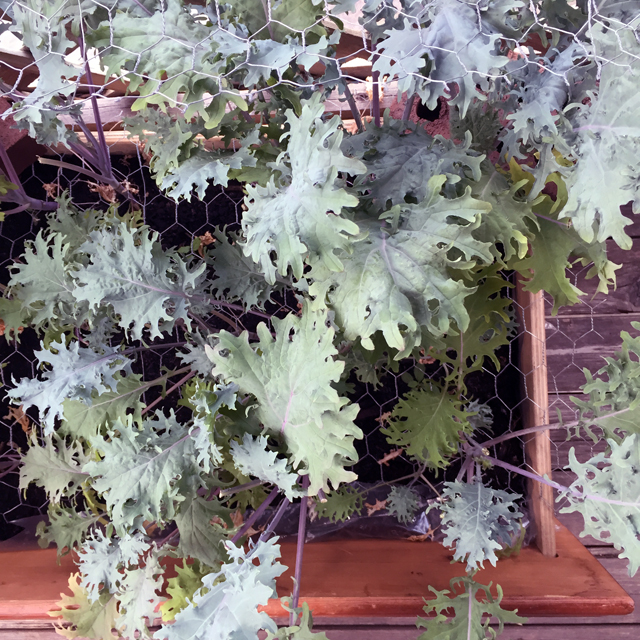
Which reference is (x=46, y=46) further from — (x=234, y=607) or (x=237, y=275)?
(x=234, y=607)

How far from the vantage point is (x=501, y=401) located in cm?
91

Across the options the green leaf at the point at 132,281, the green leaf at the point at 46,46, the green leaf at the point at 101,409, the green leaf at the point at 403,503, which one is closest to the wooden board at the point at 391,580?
the green leaf at the point at 403,503

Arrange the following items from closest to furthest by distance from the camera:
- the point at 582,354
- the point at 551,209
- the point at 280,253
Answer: the point at 280,253 < the point at 551,209 < the point at 582,354

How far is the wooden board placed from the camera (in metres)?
0.65

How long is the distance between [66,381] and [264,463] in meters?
0.27

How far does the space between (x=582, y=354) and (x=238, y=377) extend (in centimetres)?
68

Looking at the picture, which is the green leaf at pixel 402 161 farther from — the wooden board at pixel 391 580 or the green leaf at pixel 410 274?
the wooden board at pixel 391 580

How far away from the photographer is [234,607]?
1.45ft

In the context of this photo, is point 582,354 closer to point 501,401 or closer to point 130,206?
point 501,401

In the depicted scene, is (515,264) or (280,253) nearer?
(280,253)

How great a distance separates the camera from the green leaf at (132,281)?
→ 56 centimetres

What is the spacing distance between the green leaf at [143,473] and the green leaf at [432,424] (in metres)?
0.29

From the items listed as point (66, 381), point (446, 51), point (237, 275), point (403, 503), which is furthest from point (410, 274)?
point (403, 503)

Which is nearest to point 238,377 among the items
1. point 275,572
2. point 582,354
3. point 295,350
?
point 295,350
